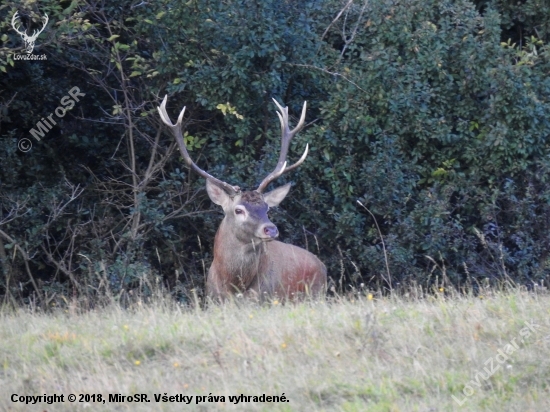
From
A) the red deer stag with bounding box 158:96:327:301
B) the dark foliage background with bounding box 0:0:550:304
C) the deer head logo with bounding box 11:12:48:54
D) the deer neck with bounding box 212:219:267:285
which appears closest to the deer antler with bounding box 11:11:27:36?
the deer head logo with bounding box 11:12:48:54

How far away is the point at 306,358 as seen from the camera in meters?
5.74

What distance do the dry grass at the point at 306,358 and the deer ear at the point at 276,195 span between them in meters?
3.28

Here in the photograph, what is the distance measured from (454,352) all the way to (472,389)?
0.50 meters

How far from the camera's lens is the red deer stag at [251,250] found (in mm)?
9695

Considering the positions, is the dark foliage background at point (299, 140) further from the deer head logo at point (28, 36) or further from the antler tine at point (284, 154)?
the antler tine at point (284, 154)

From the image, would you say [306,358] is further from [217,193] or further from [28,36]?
[28,36]

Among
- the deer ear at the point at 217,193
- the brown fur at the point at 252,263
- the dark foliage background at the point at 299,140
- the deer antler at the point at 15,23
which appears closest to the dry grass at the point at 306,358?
the brown fur at the point at 252,263

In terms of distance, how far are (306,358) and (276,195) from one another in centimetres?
445

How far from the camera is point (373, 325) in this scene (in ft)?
19.7

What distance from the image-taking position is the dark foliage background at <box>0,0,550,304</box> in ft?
35.4

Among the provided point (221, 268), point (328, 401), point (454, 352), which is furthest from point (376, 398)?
point (221, 268)

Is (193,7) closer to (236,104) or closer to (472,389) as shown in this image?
(236,104)
